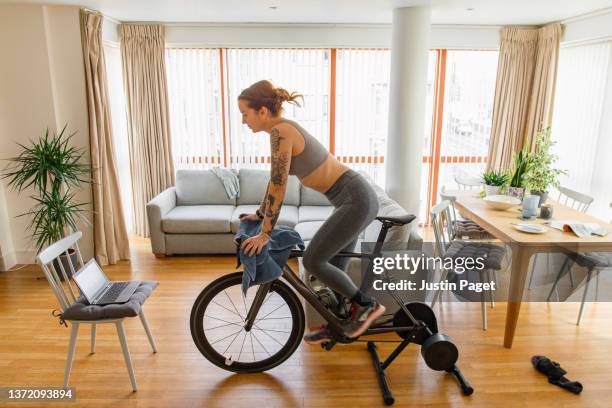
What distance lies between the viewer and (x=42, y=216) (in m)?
3.71

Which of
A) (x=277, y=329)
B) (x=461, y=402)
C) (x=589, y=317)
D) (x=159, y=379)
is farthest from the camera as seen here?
(x=589, y=317)

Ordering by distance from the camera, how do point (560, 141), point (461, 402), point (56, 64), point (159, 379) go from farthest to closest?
point (560, 141), point (56, 64), point (159, 379), point (461, 402)

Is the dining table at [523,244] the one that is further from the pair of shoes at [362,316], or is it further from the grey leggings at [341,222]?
the grey leggings at [341,222]

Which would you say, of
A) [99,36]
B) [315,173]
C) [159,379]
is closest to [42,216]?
[99,36]

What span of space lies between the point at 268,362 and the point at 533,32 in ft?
15.5

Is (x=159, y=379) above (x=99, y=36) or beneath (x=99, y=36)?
beneath

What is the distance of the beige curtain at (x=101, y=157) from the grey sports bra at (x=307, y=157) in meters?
2.77

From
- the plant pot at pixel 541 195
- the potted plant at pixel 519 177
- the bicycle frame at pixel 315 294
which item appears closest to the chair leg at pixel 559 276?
the plant pot at pixel 541 195

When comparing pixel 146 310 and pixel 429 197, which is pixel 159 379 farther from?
pixel 429 197

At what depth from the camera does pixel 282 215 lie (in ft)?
14.9

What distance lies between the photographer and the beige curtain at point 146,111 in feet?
16.0

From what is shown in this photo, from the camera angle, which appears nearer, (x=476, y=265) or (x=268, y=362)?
(x=268, y=362)

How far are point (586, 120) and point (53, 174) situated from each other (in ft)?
17.1

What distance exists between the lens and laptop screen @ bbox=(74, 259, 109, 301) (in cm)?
242
